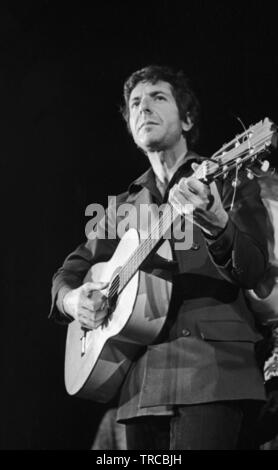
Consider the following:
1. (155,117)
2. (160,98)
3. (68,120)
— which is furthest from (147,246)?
(68,120)

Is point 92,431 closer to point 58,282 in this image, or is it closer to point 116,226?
point 58,282

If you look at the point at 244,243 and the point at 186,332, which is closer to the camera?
the point at 244,243

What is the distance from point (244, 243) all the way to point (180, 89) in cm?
90

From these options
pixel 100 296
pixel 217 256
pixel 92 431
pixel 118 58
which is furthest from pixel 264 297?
pixel 118 58

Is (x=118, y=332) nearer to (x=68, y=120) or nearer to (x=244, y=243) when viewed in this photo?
(x=244, y=243)

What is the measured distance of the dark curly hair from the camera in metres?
2.40

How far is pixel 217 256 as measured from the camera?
1.76m

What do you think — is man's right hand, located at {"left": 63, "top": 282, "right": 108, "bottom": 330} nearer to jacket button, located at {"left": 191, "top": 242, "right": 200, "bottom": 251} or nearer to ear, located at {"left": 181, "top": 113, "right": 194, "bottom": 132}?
jacket button, located at {"left": 191, "top": 242, "right": 200, "bottom": 251}

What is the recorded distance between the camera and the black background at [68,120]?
8.47ft

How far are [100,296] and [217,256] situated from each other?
2.02ft

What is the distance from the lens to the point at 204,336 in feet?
6.02

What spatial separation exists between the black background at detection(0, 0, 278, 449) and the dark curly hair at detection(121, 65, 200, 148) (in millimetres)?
119

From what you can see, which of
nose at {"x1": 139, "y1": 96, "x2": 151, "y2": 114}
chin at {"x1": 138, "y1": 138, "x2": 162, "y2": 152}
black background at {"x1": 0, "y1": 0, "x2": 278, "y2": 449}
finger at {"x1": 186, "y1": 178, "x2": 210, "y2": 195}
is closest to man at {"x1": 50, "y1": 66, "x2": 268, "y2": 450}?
finger at {"x1": 186, "y1": 178, "x2": 210, "y2": 195}

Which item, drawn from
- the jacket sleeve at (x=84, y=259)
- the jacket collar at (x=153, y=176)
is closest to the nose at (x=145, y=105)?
the jacket collar at (x=153, y=176)
